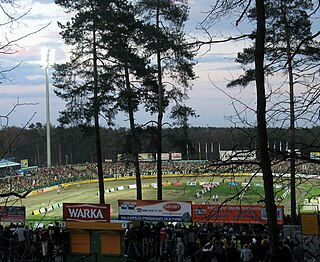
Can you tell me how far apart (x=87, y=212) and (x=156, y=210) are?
2359 mm

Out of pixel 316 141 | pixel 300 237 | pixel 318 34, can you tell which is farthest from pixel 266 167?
pixel 300 237

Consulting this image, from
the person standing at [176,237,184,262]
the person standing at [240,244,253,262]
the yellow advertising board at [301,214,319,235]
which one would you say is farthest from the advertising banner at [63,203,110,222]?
the yellow advertising board at [301,214,319,235]

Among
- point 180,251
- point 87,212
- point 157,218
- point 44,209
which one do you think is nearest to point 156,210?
point 157,218

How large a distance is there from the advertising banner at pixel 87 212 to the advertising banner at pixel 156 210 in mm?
770

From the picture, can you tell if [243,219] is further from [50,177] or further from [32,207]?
[50,177]

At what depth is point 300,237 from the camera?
571 inches

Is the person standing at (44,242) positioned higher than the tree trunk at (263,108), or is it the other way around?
the tree trunk at (263,108)

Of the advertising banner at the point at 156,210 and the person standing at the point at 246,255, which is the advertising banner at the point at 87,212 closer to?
the advertising banner at the point at 156,210

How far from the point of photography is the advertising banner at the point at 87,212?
622 inches

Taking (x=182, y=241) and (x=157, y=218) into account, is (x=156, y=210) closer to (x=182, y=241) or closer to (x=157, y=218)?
(x=157, y=218)

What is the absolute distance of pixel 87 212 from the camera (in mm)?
15969

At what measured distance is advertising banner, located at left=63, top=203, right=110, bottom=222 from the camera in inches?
622

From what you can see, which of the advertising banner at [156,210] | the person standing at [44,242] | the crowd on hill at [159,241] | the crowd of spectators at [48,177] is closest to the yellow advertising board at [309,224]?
the crowd on hill at [159,241]

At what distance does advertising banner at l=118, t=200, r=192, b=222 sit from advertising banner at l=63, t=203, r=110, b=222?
0.77m
